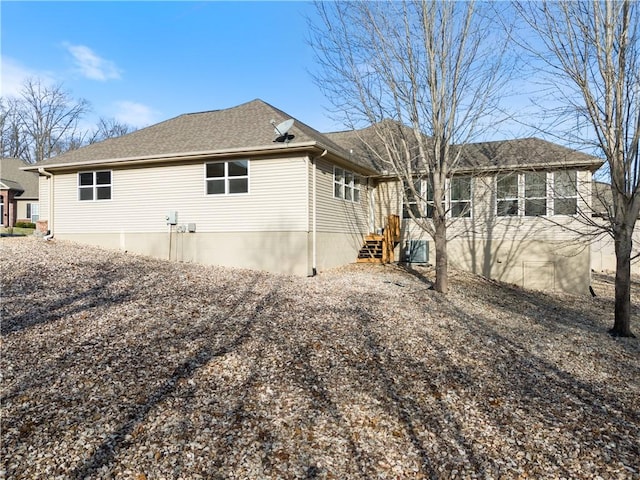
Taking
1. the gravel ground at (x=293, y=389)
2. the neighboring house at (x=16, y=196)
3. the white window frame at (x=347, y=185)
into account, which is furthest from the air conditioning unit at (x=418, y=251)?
the neighboring house at (x=16, y=196)

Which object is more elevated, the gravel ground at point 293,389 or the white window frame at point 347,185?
the white window frame at point 347,185

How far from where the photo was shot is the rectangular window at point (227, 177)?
1160cm

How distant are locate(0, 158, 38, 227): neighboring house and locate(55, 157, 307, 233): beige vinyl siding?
17.3m

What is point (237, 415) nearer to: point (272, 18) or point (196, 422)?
point (196, 422)

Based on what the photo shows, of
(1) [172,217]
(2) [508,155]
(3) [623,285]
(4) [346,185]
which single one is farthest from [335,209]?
(3) [623,285]

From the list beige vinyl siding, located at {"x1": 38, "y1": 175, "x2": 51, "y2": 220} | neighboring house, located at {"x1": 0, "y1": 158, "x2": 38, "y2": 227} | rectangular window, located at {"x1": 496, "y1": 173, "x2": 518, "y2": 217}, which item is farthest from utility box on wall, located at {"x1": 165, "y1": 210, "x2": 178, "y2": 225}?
neighboring house, located at {"x1": 0, "y1": 158, "x2": 38, "y2": 227}

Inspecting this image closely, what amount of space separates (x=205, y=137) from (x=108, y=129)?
129 ft

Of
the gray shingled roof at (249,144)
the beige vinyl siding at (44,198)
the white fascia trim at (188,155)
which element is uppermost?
the gray shingled roof at (249,144)

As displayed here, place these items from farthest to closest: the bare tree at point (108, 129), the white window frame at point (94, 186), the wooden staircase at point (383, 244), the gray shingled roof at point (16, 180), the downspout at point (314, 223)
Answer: the bare tree at point (108, 129), the gray shingled roof at point (16, 180), the wooden staircase at point (383, 244), the white window frame at point (94, 186), the downspout at point (314, 223)

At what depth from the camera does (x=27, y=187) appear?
29.7 metres

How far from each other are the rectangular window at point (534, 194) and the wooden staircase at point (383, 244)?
3.94m

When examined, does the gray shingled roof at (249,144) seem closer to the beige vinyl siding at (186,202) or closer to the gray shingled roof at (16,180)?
the beige vinyl siding at (186,202)

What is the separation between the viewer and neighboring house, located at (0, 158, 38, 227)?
28203 mm

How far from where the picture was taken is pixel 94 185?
1321 cm
